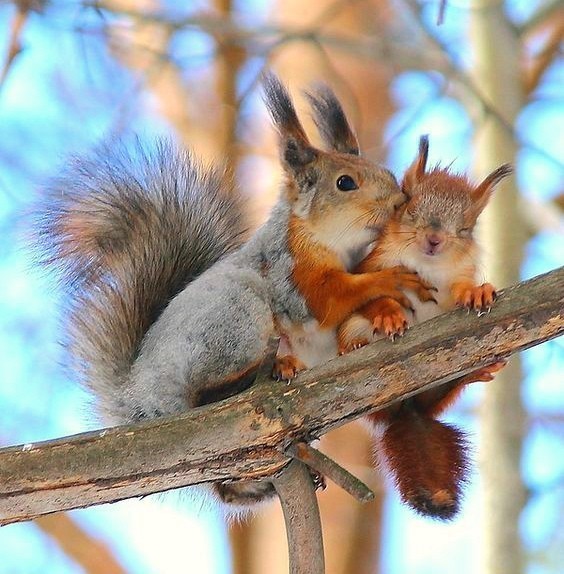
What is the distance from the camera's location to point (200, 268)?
89.7 inches

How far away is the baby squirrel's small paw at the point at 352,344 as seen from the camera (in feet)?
6.24

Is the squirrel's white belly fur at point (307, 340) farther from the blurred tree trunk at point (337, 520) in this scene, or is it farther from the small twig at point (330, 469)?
the blurred tree trunk at point (337, 520)

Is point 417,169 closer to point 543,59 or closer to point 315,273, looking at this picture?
point 315,273

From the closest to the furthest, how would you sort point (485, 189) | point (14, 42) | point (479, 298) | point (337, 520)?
1. point (479, 298)
2. point (485, 189)
3. point (14, 42)
4. point (337, 520)

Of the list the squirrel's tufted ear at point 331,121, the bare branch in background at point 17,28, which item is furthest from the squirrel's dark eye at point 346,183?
the bare branch in background at point 17,28

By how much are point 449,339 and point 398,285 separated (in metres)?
0.25

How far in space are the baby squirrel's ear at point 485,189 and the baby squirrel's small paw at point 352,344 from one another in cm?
34

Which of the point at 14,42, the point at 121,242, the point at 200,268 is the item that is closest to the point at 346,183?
the point at 200,268

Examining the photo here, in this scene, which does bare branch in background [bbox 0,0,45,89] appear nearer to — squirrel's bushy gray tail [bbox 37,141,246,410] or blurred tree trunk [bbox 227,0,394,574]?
squirrel's bushy gray tail [bbox 37,141,246,410]

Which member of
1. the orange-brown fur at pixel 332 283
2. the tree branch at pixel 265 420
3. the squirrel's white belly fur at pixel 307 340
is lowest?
the tree branch at pixel 265 420

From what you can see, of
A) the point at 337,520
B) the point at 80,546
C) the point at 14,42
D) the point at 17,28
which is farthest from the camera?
the point at 80,546

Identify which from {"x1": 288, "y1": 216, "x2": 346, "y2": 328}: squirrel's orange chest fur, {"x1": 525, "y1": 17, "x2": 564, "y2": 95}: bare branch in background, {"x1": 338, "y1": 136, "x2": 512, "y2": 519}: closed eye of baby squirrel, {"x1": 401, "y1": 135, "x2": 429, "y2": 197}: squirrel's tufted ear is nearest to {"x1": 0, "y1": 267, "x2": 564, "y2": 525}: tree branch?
{"x1": 338, "y1": 136, "x2": 512, "y2": 519}: closed eye of baby squirrel

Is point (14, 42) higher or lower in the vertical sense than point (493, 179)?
higher

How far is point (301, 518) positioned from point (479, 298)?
1.56ft
